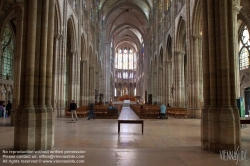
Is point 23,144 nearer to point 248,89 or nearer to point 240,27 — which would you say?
point 248,89

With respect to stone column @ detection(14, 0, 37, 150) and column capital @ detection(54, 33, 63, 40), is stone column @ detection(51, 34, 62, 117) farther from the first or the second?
stone column @ detection(14, 0, 37, 150)

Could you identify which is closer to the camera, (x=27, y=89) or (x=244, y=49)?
(x=27, y=89)

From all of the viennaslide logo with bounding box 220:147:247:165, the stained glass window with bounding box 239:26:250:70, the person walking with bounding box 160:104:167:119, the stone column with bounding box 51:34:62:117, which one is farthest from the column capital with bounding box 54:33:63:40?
the stained glass window with bounding box 239:26:250:70

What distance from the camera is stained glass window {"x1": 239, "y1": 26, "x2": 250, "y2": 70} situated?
A: 93.4ft

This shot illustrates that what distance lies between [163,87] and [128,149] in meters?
28.2

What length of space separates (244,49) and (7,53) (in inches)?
1299

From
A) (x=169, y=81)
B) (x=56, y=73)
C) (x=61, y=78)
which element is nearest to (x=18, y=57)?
(x=56, y=73)

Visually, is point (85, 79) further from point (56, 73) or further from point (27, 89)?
point (27, 89)

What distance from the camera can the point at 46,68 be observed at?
7586 millimetres

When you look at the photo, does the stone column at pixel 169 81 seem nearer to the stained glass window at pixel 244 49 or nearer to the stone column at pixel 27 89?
the stained glass window at pixel 244 49

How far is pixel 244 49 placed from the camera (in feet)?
95.6

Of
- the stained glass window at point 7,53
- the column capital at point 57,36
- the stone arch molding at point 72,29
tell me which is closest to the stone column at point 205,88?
the column capital at point 57,36

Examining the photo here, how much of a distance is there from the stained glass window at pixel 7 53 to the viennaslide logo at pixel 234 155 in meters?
28.4

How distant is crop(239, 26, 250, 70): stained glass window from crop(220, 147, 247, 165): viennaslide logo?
25714 millimetres
